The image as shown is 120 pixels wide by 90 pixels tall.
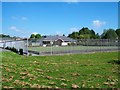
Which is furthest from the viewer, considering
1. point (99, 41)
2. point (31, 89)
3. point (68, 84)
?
point (99, 41)

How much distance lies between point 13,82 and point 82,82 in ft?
7.36

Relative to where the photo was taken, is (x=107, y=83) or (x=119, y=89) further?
(x=107, y=83)

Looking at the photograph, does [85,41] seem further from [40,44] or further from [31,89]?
[31,89]

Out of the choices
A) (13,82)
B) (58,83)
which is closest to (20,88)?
(13,82)

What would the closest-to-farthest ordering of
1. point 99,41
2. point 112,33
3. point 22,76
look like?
1. point 22,76
2. point 99,41
3. point 112,33

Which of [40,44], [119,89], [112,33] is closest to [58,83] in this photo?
[119,89]

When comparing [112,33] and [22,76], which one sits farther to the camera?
[112,33]

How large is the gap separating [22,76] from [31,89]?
7.33 ft

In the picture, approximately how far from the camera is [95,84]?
7.68 m

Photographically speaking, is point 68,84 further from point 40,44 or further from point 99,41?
point 40,44

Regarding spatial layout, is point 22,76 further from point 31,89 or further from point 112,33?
point 112,33

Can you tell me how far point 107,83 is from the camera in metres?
7.92

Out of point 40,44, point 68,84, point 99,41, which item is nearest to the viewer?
point 68,84

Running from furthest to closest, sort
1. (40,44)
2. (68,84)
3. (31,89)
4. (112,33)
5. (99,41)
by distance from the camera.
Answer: (112,33) < (40,44) < (99,41) < (68,84) < (31,89)
